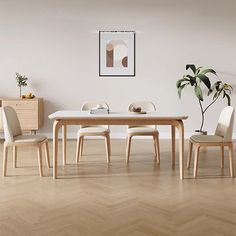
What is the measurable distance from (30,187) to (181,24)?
4158 millimetres

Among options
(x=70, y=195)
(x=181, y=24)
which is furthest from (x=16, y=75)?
(x=70, y=195)

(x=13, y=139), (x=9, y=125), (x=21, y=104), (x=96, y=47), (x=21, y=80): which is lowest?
(x=13, y=139)

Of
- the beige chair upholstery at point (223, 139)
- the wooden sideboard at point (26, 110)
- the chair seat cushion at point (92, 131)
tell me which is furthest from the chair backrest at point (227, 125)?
the wooden sideboard at point (26, 110)

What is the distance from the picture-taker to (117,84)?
6309 mm

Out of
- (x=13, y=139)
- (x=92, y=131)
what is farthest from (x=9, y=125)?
(x=92, y=131)

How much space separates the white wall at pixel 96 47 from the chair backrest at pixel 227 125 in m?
2.37

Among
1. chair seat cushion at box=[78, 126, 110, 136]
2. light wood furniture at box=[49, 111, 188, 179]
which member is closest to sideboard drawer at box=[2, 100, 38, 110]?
chair seat cushion at box=[78, 126, 110, 136]

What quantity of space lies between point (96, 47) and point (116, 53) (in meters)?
0.37

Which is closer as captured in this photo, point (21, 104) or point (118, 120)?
point (118, 120)

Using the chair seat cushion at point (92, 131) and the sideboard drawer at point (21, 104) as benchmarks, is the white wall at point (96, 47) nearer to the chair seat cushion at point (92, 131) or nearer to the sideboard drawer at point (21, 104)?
the sideboard drawer at point (21, 104)

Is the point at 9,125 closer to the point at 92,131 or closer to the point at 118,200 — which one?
the point at 92,131

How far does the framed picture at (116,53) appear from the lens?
20.3 feet

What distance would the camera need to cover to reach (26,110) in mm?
5801

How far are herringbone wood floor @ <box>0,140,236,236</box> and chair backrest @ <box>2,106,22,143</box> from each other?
1.40ft
